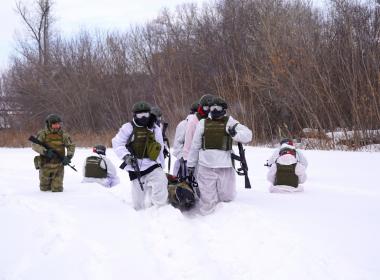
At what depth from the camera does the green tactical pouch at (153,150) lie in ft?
20.5

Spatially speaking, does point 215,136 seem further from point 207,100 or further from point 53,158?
point 53,158

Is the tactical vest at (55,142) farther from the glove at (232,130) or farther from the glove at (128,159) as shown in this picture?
the glove at (232,130)

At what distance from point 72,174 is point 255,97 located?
814cm

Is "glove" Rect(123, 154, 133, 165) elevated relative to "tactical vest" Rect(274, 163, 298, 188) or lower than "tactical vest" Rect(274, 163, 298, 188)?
elevated

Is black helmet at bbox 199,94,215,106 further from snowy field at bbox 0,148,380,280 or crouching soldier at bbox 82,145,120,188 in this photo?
crouching soldier at bbox 82,145,120,188

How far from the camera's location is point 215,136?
6.17 metres

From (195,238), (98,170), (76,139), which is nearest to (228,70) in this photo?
(76,139)

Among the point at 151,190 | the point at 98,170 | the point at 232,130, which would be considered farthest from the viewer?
the point at 98,170

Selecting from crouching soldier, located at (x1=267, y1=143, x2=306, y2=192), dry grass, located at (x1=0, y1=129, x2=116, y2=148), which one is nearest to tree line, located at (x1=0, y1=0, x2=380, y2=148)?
dry grass, located at (x1=0, y1=129, x2=116, y2=148)

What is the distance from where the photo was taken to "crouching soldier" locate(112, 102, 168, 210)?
623 centimetres

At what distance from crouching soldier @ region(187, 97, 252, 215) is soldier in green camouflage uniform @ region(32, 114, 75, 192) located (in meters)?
2.96

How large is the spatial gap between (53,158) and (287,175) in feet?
13.4

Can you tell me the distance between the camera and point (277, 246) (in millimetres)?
4332

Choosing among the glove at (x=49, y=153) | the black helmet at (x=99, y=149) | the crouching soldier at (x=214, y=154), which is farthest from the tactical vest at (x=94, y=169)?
the crouching soldier at (x=214, y=154)
